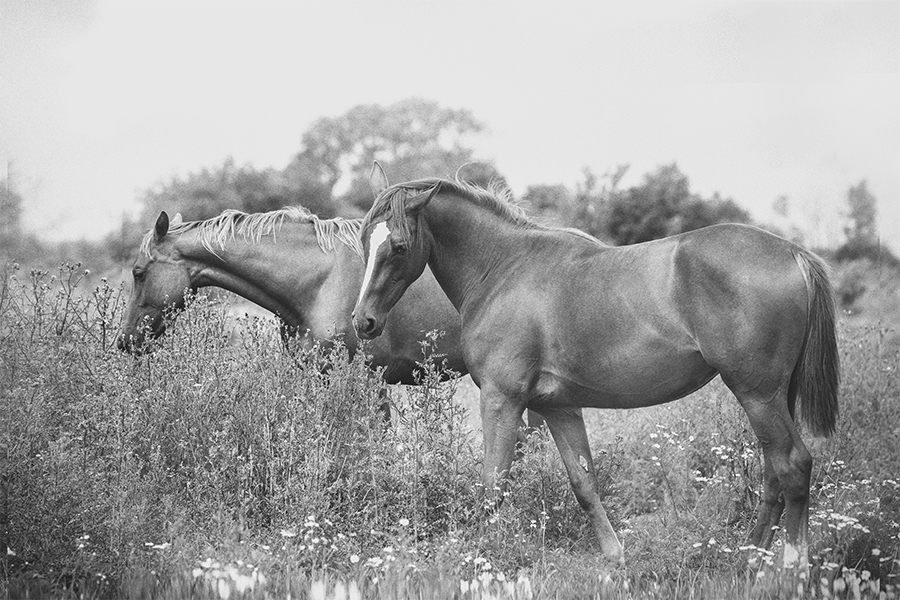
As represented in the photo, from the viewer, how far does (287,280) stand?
743 cm

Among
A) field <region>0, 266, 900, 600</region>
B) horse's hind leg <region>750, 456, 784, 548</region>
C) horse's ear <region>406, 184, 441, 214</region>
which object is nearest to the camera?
field <region>0, 266, 900, 600</region>

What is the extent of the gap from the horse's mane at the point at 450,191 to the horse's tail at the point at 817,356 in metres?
1.85

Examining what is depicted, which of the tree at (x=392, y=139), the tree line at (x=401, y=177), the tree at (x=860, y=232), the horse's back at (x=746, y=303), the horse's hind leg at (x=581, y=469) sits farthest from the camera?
the tree at (x=392, y=139)

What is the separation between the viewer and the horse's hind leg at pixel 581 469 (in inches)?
229

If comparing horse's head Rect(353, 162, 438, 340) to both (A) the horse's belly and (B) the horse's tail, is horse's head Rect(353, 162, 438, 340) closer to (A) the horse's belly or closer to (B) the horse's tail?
(A) the horse's belly

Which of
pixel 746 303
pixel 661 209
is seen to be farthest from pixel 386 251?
pixel 661 209

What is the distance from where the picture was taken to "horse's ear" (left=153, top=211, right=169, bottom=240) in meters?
7.37

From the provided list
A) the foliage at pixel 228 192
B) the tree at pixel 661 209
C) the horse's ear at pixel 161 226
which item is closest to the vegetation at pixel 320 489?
the horse's ear at pixel 161 226

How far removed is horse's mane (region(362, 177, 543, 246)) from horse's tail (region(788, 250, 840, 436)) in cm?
185

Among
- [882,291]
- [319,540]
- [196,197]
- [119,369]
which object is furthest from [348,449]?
[196,197]

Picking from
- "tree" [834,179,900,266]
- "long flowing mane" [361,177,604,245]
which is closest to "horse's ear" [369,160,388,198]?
"long flowing mane" [361,177,604,245]

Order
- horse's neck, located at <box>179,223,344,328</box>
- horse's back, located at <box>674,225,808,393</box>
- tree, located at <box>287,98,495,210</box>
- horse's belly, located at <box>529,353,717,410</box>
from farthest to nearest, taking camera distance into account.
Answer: tree, located at <box>287,98,495,210</box> < horse's neck, located at <box>179,223,344,328</box> < horse's belly, located at <box>529,353,717,410</box> < horse's back, located at <box>674,225,808,393</box>

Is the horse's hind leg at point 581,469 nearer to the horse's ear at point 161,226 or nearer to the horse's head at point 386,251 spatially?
the horse's head at point 386,251

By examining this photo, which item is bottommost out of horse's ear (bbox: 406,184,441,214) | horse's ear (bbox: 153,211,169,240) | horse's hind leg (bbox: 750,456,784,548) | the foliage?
horse's hind leg (bbox: 750,456,784,548)
